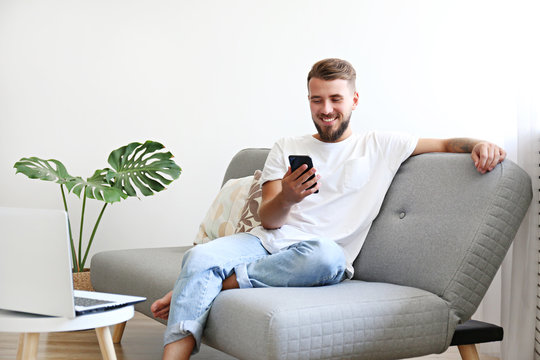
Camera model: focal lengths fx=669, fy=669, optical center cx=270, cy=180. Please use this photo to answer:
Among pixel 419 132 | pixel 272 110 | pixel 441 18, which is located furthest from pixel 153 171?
pixel 441 18

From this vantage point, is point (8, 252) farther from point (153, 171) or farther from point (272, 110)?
point (272, 110)

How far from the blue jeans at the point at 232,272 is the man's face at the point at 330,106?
472 mm

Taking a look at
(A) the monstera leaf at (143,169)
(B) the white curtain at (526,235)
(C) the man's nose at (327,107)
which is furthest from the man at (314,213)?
(A) the monstera leaf at (143,169)

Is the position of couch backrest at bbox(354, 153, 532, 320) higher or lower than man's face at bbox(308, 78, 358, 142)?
lower

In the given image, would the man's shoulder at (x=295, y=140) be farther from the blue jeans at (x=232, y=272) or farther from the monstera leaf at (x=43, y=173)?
the monstera leaf at (x=43, y=173)

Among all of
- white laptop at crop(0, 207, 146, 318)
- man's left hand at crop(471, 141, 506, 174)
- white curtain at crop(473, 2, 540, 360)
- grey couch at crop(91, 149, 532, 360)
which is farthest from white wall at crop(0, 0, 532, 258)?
white laptop at crop(0, 207, 146, 318)

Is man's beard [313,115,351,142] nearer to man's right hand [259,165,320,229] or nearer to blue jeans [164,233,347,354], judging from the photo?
man's right hand [259,165,320,229]

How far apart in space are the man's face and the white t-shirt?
54 mm

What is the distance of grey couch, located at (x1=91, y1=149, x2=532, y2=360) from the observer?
1744mm

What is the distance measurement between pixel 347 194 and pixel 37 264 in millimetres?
1118

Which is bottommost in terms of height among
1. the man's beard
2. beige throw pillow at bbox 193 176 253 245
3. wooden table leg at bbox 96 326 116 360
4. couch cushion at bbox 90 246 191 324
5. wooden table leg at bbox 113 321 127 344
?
wooden table leg at bbox 113 321 127 344

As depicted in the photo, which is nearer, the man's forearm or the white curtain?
the man's forearm

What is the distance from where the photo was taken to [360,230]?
2.30m

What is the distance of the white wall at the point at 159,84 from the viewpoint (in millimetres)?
3908
